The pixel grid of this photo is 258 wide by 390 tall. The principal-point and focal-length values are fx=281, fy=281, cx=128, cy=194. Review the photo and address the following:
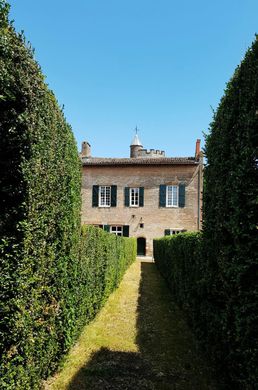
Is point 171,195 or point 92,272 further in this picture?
point 171,195

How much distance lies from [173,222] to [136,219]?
10.8ft

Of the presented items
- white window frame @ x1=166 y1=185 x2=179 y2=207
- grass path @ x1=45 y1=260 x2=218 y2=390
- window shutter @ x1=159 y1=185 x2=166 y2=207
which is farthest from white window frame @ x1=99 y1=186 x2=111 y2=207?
grass path @ x1=45 y1=260 x2=218 y2=390

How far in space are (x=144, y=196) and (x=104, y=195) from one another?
3.77m

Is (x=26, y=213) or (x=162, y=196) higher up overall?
(x=162, y=196)

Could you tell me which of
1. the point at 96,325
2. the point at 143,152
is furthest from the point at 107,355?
the point at 143,152

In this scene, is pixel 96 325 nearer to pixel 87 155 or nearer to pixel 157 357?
pixel 157 357

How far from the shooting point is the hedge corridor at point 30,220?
2.83m

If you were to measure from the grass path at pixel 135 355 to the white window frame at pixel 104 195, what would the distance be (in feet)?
60.3

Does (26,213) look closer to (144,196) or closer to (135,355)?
(135,355)

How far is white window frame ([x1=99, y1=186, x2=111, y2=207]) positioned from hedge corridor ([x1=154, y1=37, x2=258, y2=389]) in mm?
21189

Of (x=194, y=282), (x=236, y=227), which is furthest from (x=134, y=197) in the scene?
(x=236, y=227)

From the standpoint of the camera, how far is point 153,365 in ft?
15.0

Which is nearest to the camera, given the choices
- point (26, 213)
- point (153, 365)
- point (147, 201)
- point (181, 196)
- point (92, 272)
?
point (26, 213)

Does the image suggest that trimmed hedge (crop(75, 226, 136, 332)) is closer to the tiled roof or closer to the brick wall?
the brick wall
